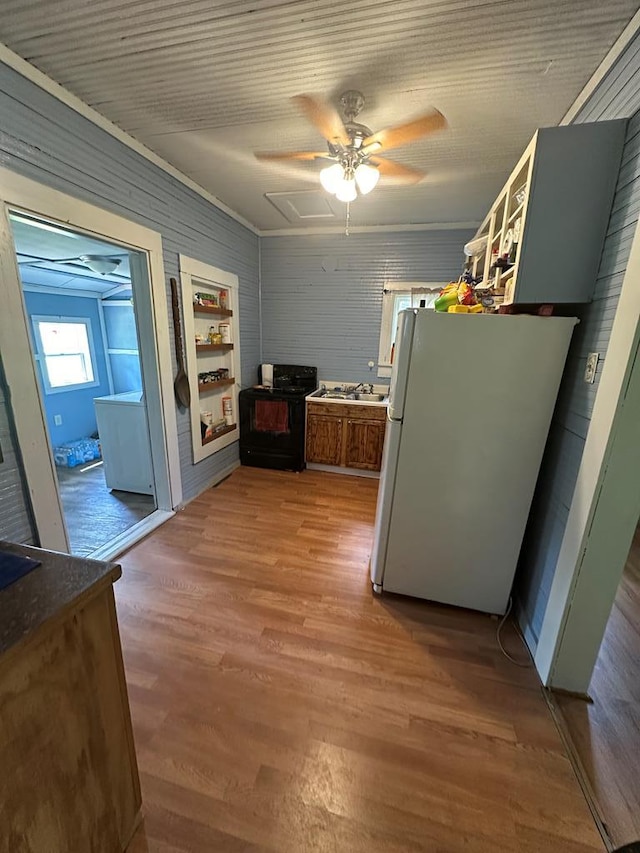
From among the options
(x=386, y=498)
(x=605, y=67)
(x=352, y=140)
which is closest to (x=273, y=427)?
(x=386, y=498)

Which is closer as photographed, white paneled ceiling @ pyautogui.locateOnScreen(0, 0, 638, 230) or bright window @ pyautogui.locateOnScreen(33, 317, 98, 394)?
white paneled ceiling @ pyautogui.locateOnScreen(0, 0, 638, 230)

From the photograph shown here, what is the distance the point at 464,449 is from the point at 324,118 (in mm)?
1813

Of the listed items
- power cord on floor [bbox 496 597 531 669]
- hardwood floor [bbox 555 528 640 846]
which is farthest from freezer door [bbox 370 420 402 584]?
hardwood floor [bbox 555 528 640 846]

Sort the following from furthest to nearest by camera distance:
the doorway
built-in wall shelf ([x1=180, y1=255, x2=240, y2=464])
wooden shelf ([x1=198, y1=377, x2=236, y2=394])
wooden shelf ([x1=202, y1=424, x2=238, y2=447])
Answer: wooden shelf ([x1=202, y1=424, x2=238, y2=447]), wooden shelf ([x1=198, y1=377, x2=236, y2=394]), built-in wall shelf ([x1=180, y1=255, x2=240, y2=464]), the doorway

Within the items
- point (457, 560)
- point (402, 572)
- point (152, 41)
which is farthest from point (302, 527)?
point (152, 41)

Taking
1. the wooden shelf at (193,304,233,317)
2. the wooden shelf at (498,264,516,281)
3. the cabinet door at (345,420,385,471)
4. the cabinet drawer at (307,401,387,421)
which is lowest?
the cabinet door at (345,420,385,471)

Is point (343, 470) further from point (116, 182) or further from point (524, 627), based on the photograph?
point (116, 182)

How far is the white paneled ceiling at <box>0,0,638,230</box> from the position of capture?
129 cm

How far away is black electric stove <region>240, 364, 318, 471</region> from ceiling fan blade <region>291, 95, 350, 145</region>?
2.27 meters

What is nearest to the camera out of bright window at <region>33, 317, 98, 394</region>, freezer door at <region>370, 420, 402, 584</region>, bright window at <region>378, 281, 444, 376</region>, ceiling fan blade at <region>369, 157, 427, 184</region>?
freezer door at <region>370, 420, 402, 584</region>

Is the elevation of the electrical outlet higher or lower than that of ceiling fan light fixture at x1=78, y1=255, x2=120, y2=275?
lower

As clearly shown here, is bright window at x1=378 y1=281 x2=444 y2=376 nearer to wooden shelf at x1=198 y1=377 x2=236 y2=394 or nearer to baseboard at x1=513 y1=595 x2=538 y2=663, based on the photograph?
wooden shelf at x1=198 y1=377 x2=236 y2=394

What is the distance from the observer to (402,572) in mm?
1960

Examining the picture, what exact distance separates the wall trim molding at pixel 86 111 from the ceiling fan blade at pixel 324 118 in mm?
1158
